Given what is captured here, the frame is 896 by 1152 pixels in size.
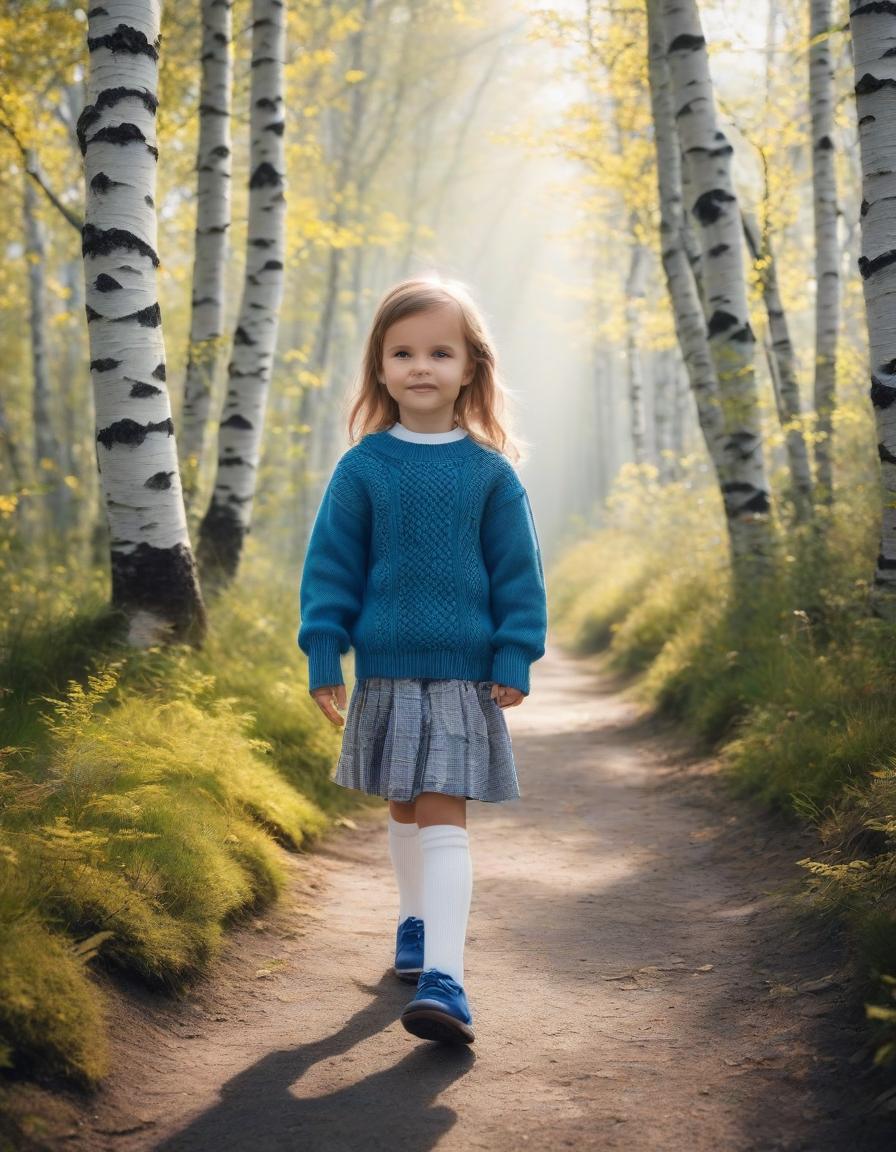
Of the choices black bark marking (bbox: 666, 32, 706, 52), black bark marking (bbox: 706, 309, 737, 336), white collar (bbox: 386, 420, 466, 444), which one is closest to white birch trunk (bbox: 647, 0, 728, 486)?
black bark marking (bbox: 706, 309, 737, 336)

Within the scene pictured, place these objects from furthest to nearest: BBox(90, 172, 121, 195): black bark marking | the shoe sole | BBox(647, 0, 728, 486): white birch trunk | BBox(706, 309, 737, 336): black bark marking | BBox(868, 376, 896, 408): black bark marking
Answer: BBox(647, 0, 728, 486): white birch trunk → BBox(706, 309, 737, 336): black bark marking → BBox(90, 172, 121, 195): black bark marking → BBox(868, 376, 896, 408): black bark marking → the shoe sole

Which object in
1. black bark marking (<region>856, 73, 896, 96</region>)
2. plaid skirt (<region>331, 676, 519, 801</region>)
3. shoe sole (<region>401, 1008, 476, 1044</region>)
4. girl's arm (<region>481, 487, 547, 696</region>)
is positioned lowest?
shoe sole (<region>401, 1008, 476, 1044</region>)

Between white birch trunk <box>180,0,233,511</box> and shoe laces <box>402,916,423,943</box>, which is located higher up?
white birch trunk <box>180,0,233,511</box>

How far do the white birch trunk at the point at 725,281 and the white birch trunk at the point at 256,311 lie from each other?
3156 millimetres

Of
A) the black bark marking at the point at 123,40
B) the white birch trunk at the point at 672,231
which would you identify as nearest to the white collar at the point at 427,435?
the black bark marking at the point at 123,40

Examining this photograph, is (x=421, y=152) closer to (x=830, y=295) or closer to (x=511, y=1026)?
(x=830, y=295)

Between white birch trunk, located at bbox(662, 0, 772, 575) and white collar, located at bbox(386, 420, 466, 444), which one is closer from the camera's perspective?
white collar, located at bbox(386, 420, 466, 444)

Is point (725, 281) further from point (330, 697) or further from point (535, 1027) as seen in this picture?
point (535, 1027)

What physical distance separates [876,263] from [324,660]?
376 cm

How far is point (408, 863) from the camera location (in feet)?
11.6

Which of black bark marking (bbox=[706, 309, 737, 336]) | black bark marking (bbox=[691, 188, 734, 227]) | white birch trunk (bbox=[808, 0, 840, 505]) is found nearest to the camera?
black bark marking (bbox=[691, 188, 734, 227])

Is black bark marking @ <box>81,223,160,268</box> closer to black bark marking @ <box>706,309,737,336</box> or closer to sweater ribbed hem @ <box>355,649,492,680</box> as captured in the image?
sweater ribbed hem @ <box>355,649,492,680</box>

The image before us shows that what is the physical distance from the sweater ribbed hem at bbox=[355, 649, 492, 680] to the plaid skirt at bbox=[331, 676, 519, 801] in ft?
0.08

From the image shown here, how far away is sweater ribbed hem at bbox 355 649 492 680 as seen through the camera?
3254 mm
